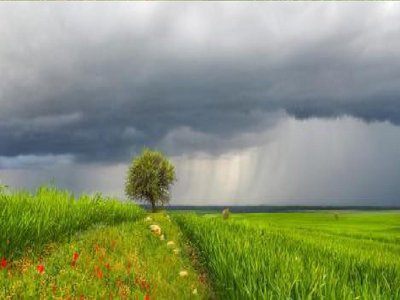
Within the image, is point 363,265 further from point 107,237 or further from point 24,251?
point 24,251

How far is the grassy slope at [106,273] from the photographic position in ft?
28.3

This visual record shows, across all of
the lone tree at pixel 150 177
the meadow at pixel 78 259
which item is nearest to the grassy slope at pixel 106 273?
the meadow at pixel 78 259

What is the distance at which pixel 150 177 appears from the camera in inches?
2960

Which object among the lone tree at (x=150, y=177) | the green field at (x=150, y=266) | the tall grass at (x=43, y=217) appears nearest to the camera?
the green field at (x=150, y=266)

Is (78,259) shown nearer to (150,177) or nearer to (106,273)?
(106,273)

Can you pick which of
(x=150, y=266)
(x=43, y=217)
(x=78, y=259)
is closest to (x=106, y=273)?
(x=78, y=259)

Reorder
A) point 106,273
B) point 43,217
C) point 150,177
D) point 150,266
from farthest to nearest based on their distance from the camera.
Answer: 1. point 150,177
2. point 43,217
3. point 150,266
4. point 106,273

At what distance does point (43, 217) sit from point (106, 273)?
579cm

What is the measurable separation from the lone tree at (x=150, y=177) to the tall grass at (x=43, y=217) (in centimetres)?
4961

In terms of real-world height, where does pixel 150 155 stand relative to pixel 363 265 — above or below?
above

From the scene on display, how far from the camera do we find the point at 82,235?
53.9 ft

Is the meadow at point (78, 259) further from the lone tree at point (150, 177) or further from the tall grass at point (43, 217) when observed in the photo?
the lone tree at point (150, 177)

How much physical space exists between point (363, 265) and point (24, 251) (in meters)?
8.46

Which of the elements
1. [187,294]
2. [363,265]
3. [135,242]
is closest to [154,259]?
[135,242]
